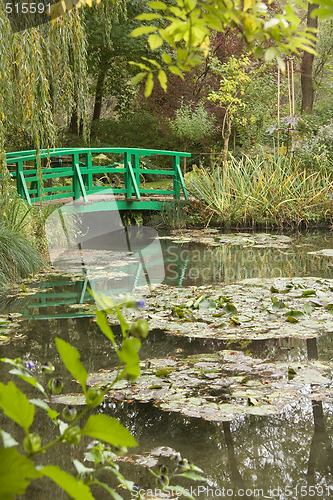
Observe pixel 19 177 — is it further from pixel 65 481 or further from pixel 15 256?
pixel 65 481

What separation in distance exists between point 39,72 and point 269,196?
5.82 meters

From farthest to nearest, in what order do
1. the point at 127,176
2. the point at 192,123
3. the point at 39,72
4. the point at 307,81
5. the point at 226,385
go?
the point at 307,81 < the point at 192,123 < the point at 127,176 < the point at 39,72 < the point at 226,385

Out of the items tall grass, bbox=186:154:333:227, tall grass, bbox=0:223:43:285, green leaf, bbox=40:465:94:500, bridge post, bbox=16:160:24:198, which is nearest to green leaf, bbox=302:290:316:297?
tall grass, bbox=0:223:43:285

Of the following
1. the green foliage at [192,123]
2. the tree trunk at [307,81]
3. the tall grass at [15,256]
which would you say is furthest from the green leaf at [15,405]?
the tree trunk at [307,81]

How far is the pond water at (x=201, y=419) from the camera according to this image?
2434mm

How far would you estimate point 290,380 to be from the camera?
3.31 meters

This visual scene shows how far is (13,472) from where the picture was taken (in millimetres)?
726

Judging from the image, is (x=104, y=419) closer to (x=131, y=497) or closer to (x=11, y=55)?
(x=131, y=497)

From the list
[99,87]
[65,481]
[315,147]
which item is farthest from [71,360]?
[99,87]

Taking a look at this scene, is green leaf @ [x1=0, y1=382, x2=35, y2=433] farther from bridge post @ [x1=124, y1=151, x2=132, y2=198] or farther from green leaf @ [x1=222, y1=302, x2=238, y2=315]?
bridge post @ [x1=124, y1=151, x2=132, y2=198]

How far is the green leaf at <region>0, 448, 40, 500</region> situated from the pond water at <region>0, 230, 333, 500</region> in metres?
1.74

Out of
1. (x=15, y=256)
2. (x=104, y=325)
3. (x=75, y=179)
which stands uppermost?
(x=104, y=325)

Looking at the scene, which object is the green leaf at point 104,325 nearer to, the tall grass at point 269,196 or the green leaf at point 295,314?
the green leaf at point 295,314

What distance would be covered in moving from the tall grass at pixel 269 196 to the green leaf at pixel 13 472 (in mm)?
9726
